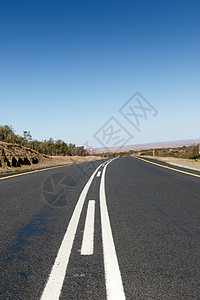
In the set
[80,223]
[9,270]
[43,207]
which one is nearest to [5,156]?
[43,207]

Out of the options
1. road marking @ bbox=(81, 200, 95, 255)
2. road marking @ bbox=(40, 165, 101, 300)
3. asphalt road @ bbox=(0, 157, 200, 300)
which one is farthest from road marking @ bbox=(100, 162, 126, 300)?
road marking @ bbox=(40, 165, 101, 300)

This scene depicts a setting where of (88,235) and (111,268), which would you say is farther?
(88,235)

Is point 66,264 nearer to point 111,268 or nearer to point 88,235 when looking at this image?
point 111,268

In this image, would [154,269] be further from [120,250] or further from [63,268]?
[63,268]

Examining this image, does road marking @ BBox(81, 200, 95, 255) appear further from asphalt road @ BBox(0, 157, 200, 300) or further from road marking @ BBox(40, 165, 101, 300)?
road marking @ BBox(40, 165, 101, 300)

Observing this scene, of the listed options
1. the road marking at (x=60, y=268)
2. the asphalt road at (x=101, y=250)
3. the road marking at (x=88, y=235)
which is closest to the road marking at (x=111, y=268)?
the asphalt road at (x=101, y=250)

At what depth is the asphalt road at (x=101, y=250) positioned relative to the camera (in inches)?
83.7

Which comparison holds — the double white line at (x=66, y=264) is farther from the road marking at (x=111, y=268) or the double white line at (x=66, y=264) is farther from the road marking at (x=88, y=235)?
the road marking at (x=88, y=235)

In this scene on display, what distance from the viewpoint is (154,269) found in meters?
2.44

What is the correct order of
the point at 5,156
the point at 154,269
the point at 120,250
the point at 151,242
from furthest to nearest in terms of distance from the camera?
the point at 5,156 < the point at 151,242 < the point at 120,250 < the point at 154,269

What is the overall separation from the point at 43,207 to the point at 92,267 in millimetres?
2977

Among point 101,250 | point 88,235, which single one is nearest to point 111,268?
point 101,250

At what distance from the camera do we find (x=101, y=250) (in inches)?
115

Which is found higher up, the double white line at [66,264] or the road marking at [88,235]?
the road marking at [88,235]
